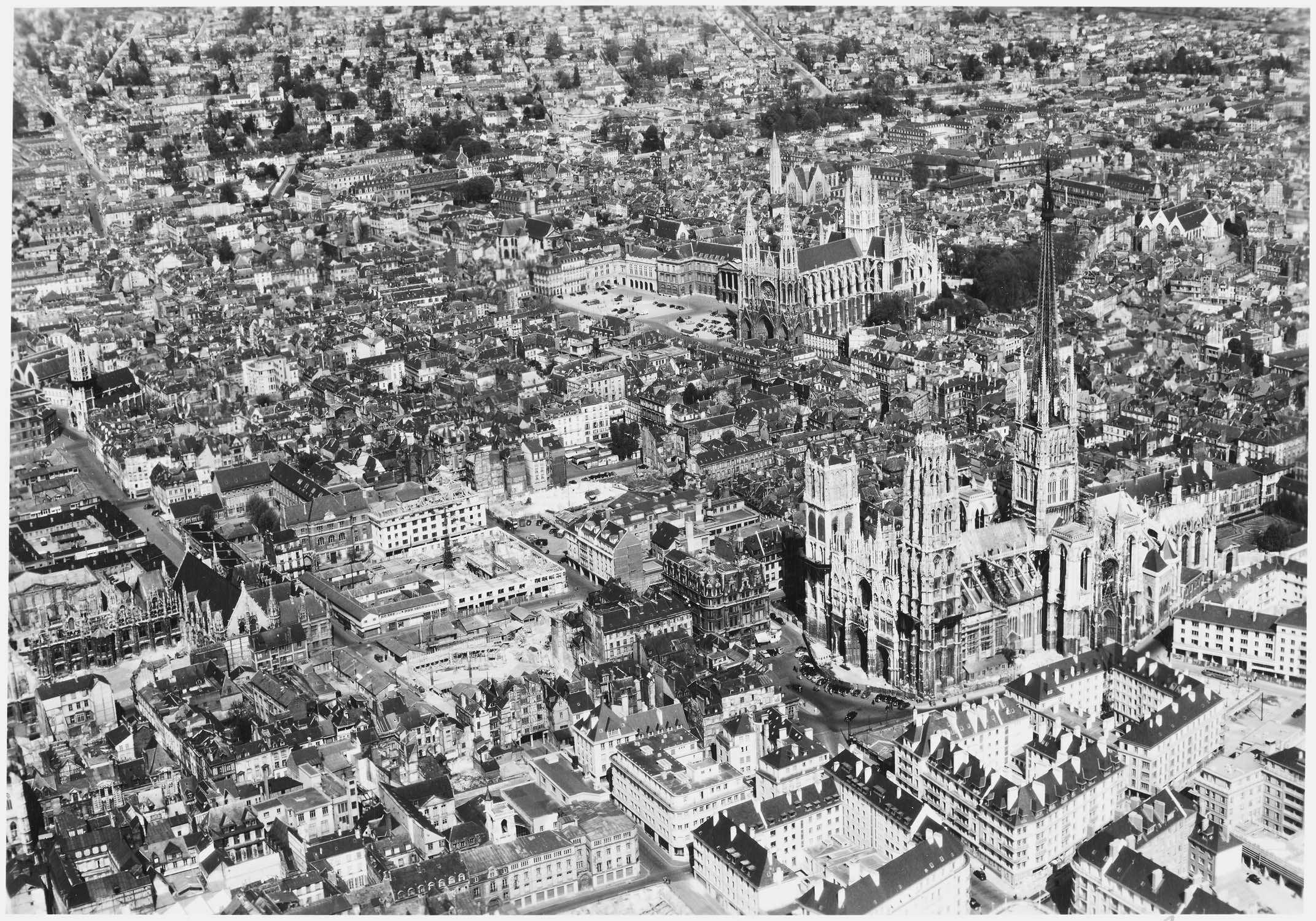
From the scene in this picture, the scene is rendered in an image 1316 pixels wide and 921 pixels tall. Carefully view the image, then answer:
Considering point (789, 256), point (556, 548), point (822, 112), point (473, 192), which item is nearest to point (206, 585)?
point (556, 548)

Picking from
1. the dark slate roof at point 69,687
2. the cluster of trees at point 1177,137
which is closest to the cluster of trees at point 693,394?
the dark slate roof at point 69,687

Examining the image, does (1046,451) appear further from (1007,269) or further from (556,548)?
(1007,269)

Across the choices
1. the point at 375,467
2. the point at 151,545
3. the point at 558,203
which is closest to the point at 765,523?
the point at 375,467

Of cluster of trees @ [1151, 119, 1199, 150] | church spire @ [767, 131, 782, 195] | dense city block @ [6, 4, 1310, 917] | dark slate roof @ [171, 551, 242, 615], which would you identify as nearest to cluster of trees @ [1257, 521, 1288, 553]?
dense city block @ [6, 4, 1310, 917]

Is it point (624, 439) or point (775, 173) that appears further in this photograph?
point (775, 173)

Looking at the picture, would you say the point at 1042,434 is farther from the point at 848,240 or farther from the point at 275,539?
the point at 848,240

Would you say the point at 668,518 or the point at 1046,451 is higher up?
the point at 1046,451

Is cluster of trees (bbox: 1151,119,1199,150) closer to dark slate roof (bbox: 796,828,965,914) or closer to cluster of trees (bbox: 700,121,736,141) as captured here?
cluster of trees (bbox: 700,121,736,141)
